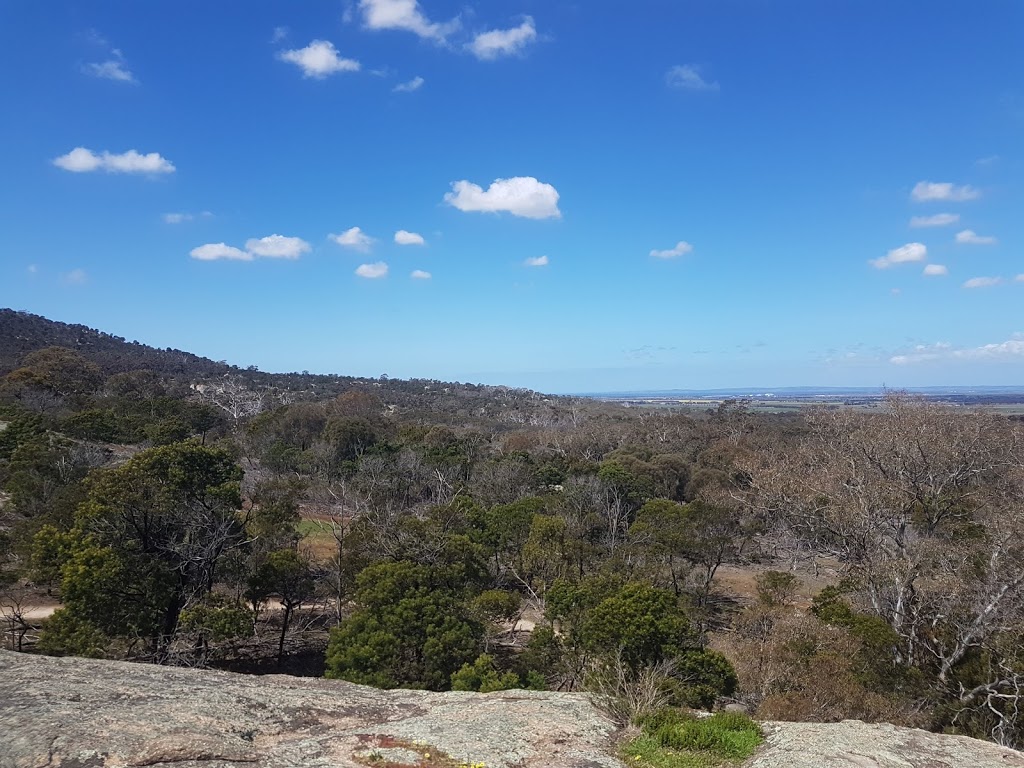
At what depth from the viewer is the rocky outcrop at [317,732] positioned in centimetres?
550

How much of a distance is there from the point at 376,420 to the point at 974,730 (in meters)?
59.0

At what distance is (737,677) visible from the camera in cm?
1627

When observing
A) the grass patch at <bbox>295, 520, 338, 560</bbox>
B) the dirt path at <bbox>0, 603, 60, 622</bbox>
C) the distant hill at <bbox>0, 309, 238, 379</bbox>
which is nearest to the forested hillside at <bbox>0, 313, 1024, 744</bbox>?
the grass patch at <bbox>295, 520, 338, 560</bbox>

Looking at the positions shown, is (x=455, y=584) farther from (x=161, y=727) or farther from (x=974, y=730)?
(x=161, y=727)

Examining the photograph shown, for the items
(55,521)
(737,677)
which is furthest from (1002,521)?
(55,521)

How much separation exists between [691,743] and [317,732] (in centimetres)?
375

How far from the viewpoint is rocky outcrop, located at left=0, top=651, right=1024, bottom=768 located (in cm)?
550

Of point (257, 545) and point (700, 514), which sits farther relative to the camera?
point (700, 514)

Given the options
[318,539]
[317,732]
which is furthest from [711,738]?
[318,539]

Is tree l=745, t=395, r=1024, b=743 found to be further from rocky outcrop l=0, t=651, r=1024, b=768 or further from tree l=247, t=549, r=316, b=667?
tree l=247, t=549, r=316, b=667

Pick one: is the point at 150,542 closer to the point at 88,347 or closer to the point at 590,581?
the point at 590,581

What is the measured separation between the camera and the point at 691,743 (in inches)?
245

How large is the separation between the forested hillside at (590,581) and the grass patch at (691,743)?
6.6 inches

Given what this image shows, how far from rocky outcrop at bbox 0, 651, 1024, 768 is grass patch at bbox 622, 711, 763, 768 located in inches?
8.4
